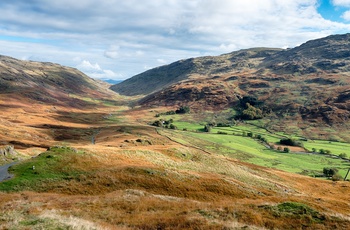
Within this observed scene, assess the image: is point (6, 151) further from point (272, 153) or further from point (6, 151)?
point (272, 153)

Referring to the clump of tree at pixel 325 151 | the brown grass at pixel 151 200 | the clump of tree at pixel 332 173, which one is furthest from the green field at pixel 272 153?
the brown grass at pixel 151 200

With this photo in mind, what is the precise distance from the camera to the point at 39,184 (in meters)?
40.3

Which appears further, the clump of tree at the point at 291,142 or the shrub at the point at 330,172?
the clump of tree at the point at 291,142

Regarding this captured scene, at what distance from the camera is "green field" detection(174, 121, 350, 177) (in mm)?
115438

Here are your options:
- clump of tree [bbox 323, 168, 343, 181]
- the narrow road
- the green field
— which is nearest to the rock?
the narrow road

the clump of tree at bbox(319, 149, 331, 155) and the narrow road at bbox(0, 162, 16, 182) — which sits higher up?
the narrow road at bbox(0, 162, 16, 182)

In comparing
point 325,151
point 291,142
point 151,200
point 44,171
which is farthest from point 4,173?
point 291,142

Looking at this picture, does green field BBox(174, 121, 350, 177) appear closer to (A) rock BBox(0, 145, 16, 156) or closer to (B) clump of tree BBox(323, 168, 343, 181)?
(B) clump of tree BBox(323, 168, 343, 181)

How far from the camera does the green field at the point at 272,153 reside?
379 ft

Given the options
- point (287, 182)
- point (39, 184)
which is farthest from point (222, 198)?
point (287, 182)

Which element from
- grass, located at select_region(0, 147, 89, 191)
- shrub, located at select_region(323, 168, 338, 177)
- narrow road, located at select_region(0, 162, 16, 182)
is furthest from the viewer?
shrub, located at select_region(323, 168, 338, 177)

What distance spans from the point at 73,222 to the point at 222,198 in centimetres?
2686

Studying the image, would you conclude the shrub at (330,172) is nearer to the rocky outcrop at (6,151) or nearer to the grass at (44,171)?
the grass at (44,171)

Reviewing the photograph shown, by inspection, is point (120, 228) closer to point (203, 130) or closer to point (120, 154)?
point (120, 154)
